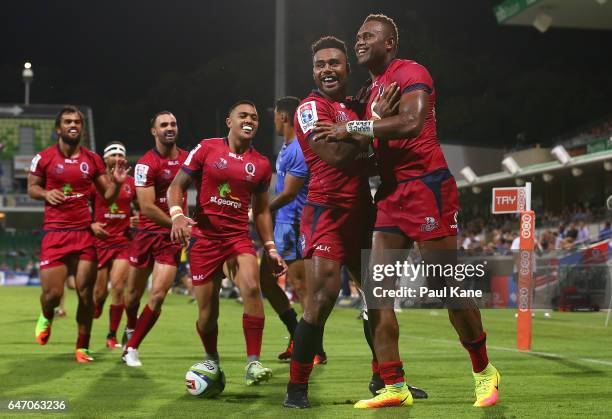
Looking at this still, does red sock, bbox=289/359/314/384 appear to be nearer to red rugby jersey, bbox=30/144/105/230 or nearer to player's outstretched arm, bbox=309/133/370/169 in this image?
player's outstretched arm, bbox=309/133/370/169

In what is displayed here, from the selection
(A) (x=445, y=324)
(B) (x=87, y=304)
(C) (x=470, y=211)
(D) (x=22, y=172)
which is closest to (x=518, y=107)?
(C) (x=470, y=211)

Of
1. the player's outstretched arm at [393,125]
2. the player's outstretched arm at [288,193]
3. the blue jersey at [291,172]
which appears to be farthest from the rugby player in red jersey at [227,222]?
the player's outstretched arm at [393,125]

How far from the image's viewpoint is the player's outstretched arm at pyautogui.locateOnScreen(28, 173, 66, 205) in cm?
984

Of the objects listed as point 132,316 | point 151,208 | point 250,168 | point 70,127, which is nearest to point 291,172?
point 250,168

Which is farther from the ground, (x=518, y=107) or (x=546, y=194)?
(x=518, y=107)

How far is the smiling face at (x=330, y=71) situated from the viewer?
678 cm

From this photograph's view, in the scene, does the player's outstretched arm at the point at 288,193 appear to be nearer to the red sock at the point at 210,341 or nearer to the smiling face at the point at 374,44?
the red sock at the point at 210,341

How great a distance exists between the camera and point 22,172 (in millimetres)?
61438

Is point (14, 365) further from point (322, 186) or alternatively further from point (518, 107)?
point (518, 107)

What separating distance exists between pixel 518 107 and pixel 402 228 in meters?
62.8

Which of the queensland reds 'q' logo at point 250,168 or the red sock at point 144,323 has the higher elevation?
the queensland reds 'q' logo at point 250,168

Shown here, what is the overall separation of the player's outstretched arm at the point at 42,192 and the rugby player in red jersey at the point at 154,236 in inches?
31.1

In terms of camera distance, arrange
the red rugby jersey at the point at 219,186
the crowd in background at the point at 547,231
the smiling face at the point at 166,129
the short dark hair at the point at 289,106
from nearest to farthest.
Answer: the red rugby jersey at the point at 219,186
the short dark hair at the point at 289,106
the smiling face at the point at 166,129
the crowd in background at the point at 547,231

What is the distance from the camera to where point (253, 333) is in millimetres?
7867
